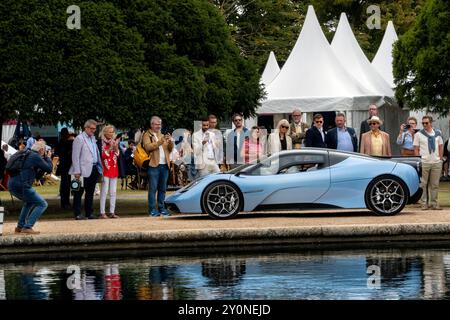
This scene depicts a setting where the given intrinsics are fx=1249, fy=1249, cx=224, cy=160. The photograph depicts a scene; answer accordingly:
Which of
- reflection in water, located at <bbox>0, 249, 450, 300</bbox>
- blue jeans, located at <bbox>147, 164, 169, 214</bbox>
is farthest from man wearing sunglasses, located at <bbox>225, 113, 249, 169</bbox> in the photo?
reflection in water, located at <bbox>0, 249, 450, 300</bbox>

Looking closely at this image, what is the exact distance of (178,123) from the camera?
24.8 m

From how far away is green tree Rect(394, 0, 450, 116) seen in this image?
3631 cm

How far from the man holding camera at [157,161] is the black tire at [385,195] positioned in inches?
152

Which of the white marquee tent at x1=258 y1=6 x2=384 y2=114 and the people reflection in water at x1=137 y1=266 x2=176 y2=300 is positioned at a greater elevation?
the white marquee tent at x1=258 y1=6 x2=384 y2=114

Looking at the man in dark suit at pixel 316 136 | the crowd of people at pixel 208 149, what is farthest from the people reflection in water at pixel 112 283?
the man in dark suit at pixel 316 136

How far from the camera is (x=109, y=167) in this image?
2298 centimetres

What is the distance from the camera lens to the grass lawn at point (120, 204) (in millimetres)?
24906

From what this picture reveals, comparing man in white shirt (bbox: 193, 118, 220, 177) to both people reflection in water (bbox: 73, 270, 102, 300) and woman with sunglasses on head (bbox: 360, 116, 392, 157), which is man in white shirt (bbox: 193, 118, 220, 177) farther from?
people reflection in water (bbox: 73, 270, 102, 300)

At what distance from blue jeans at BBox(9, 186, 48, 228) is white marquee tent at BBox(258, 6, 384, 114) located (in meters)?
19.2

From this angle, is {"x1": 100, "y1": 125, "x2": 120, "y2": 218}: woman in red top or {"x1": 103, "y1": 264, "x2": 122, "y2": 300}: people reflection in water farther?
{"x1": 100, "y1": 125, "x2": 120, "y2": 218}: woman in red top

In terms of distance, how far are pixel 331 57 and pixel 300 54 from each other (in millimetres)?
1091

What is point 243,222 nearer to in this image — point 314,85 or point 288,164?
point 288,164

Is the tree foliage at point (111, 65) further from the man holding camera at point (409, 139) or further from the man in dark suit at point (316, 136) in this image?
the man holding camera at point (409, 139)

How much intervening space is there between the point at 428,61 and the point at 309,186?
16080 millimetres
